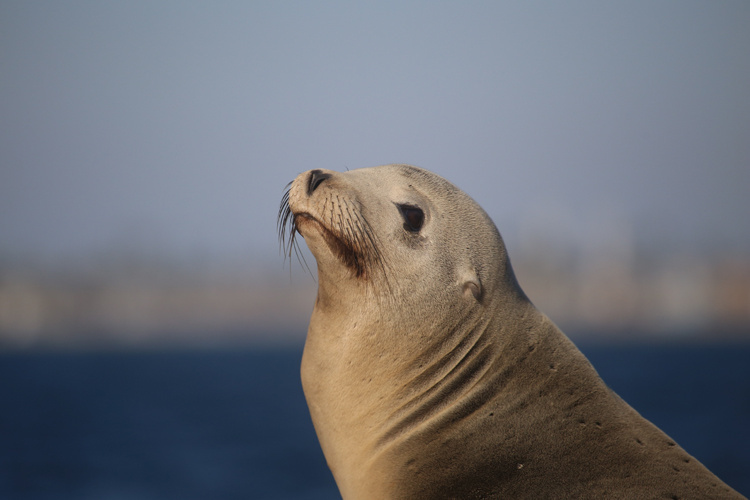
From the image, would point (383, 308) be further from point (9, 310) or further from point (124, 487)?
point (9, 310)

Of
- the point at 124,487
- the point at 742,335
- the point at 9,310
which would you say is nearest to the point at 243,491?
the point at 124,487

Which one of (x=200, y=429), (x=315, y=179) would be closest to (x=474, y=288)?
(x=315, y=179)

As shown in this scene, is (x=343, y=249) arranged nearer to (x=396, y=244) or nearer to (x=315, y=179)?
(x=396, y=244)

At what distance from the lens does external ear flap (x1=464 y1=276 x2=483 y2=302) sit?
12.3ft

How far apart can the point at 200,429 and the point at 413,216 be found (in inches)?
1749

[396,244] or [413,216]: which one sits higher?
A: [413,216]

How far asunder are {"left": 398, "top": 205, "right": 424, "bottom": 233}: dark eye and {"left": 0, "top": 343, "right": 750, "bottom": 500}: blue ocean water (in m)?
25.6

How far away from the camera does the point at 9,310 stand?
130 meters

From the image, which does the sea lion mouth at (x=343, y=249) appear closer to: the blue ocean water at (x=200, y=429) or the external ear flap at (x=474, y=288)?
the external ear flap at (x=474, y=288)

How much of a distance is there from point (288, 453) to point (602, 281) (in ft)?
381

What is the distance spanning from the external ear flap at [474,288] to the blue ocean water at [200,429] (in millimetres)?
25477

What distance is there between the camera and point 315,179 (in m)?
3.90

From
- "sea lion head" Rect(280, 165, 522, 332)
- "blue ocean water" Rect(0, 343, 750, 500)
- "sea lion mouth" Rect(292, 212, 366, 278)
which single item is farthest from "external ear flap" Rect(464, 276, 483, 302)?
"blue ocean water" Rect(0, 343, 750, 500)

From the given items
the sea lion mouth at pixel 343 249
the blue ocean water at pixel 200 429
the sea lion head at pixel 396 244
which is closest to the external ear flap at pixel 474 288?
the sea lion head at pixel 396 244
